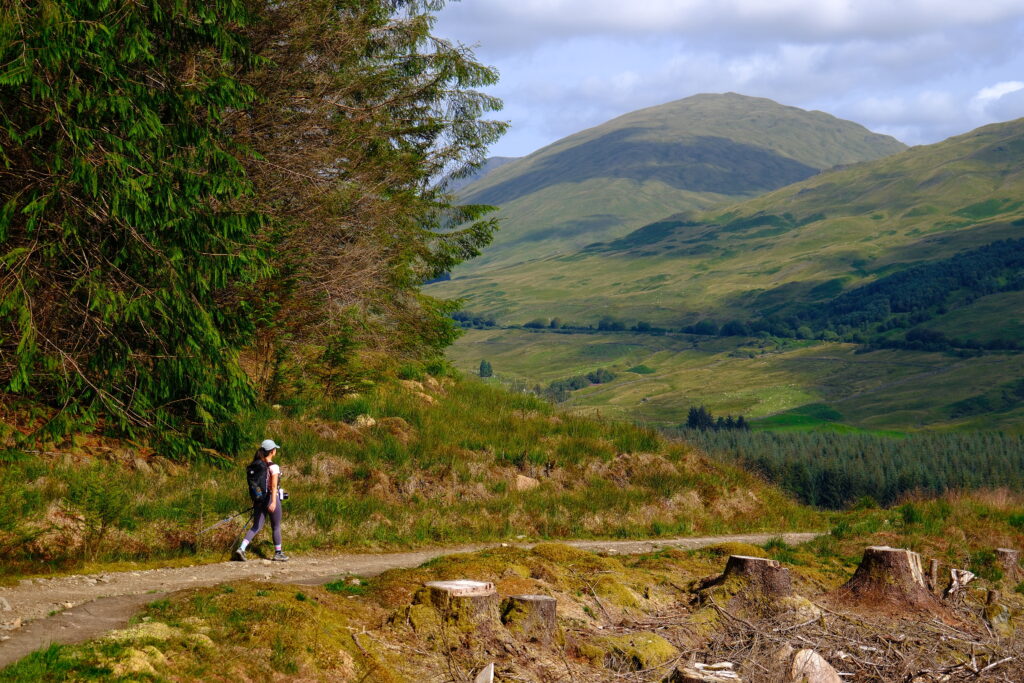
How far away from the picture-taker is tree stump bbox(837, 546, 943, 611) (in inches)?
505

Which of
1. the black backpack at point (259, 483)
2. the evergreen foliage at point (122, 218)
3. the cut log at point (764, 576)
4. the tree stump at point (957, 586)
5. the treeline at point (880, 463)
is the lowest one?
the treeline at point (880, 463)

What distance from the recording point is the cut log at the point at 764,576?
11945 mm

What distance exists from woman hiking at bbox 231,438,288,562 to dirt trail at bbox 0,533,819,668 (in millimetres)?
323

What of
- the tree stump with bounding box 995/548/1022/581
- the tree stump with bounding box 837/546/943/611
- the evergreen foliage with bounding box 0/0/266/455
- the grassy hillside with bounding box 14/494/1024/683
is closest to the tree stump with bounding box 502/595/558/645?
the grassy hillside with bounding box 14/494/1024/683

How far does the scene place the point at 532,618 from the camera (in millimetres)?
9742

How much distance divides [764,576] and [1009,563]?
295 inches

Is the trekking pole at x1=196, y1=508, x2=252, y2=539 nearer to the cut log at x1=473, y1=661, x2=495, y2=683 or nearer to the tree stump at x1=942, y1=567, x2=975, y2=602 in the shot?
the cut log at x1=473, y1=661, x2=495, y2=683

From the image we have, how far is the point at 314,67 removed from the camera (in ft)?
70.3

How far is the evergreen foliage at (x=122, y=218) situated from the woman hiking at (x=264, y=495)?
2.14m

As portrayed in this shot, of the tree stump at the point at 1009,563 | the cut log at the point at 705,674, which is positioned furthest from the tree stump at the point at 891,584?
the cut log at the point at 705,674

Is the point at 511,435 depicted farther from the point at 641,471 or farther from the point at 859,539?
the point at 859,539

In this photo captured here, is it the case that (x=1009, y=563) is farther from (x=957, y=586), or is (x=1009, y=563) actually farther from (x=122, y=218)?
(x=122, y=218)

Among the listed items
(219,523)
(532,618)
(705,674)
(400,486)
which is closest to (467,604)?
(532,618)

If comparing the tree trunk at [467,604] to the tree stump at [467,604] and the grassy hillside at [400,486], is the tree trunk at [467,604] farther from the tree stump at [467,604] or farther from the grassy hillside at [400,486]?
the grassy hillside at [400,486]
